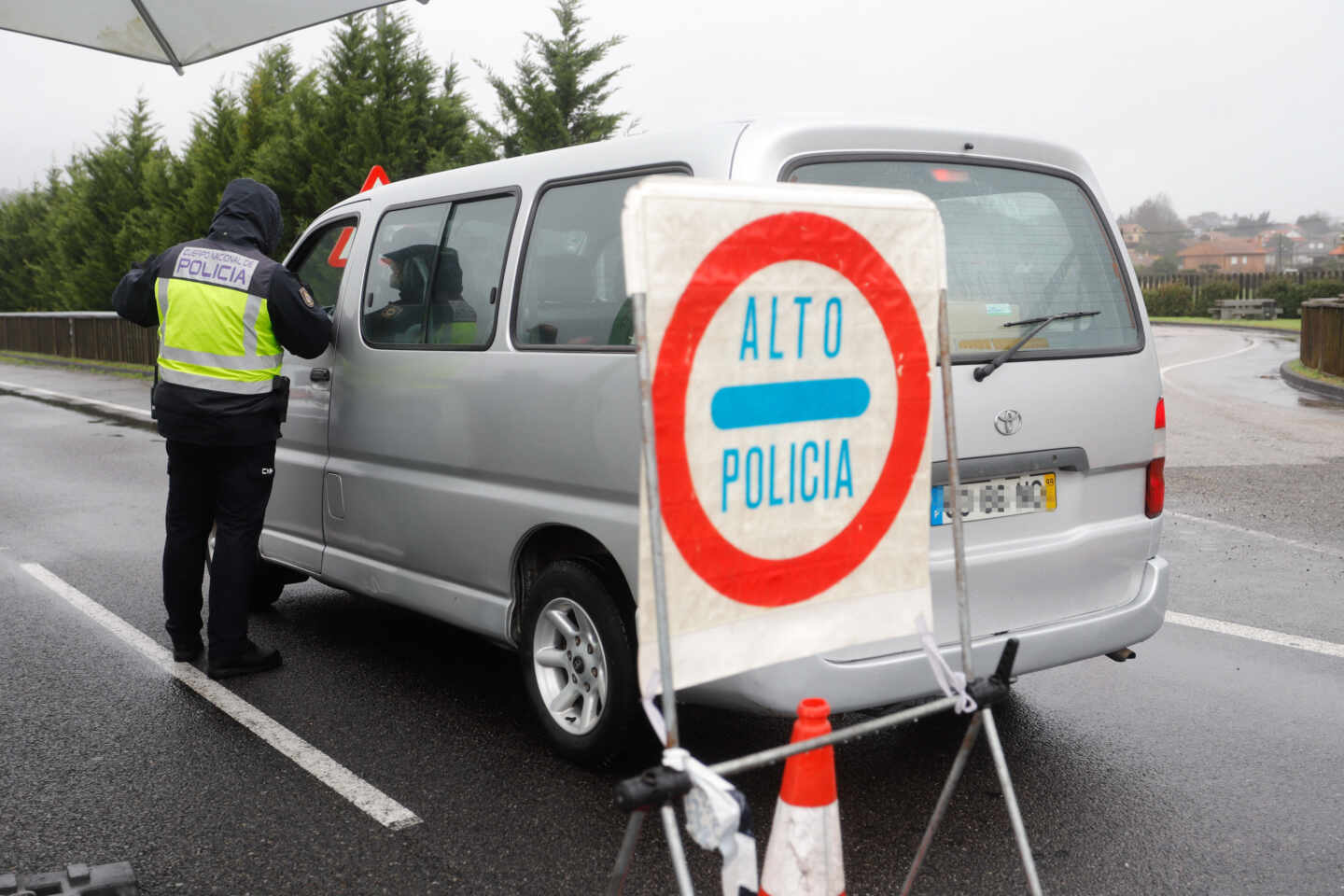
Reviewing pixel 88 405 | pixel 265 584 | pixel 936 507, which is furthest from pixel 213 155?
pixel 936 507

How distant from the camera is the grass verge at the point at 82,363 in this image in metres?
24.2

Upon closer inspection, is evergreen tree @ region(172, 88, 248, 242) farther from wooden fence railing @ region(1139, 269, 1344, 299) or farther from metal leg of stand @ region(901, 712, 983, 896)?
wooden fence railing @ region(1139, 269, 1344, 299)

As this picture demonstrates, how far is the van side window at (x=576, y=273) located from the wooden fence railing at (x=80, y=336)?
19196 mm

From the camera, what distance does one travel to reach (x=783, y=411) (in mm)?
2477

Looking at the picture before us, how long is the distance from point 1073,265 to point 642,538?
230cm

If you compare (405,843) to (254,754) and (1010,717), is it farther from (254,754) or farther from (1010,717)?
(1010,717)

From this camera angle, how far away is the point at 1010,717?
458cm

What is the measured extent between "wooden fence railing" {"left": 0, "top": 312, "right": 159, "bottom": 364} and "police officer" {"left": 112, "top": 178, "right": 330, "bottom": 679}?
701 inches

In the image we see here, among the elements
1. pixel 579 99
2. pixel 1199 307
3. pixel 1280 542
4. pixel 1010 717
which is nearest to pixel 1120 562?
pixel 1010 717

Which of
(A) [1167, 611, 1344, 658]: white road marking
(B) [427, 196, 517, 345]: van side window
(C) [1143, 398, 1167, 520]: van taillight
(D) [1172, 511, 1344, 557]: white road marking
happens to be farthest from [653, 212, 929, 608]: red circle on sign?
(D) [1172, 511, 1344, 557]: white road marking

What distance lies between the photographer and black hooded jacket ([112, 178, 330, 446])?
484cm

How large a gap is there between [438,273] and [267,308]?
743mm

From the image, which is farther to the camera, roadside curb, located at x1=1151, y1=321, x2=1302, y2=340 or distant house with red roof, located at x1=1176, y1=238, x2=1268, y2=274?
distant house with red roof, located at x1=1176, y1=238, x2=1268, y2=274

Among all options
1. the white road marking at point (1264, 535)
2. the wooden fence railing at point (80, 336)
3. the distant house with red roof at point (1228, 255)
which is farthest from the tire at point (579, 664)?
the distant house with red roof at point (1228, 255)
